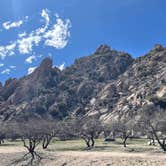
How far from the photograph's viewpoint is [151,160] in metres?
57.1

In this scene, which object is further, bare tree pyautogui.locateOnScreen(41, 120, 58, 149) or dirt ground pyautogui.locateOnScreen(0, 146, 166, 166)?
bare tree pyautogui.locateOnScreen(41, 120, 58, 149)

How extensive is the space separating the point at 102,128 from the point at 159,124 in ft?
131

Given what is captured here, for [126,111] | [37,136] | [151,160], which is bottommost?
[151,160]

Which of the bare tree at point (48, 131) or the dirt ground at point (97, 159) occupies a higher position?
→ the bare tree at point (48, 131)

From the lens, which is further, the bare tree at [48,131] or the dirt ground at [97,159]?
the bare tree at [48,131]

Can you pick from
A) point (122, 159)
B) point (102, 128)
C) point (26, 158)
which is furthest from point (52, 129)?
point (122, 159)

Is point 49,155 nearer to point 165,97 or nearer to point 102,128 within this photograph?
point 102,128

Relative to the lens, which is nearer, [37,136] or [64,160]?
[64,160]

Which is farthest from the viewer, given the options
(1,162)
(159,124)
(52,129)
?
(52,129)

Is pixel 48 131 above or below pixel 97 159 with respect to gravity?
above

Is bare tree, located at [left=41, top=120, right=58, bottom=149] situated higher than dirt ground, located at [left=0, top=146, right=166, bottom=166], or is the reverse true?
bare tree, located at [left=41, top=120, right=58, bottom=149]

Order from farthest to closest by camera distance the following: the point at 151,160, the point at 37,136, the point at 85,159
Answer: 1. the point at 37,136
2. the point at 85,159
3. the point at 151,160

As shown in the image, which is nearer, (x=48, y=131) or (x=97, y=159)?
(x=97, y=159)

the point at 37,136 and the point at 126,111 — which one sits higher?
the point at 126,111
